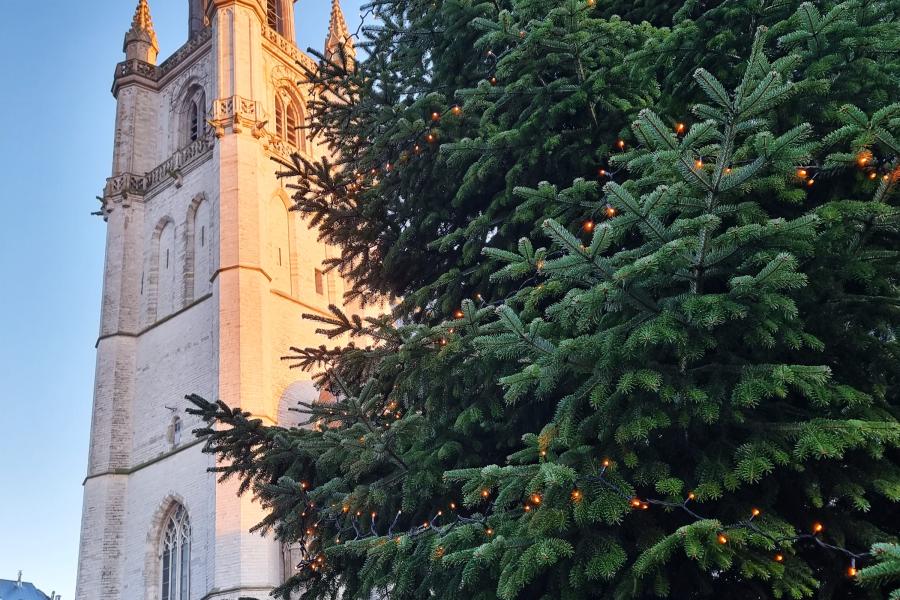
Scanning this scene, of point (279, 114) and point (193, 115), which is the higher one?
point (193, 115)

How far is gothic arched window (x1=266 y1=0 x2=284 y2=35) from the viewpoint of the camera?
29609 millimetres

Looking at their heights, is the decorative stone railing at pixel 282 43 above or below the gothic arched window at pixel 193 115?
above

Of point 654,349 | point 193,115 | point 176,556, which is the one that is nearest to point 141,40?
point 193,115

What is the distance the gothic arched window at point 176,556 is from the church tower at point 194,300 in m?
0.05

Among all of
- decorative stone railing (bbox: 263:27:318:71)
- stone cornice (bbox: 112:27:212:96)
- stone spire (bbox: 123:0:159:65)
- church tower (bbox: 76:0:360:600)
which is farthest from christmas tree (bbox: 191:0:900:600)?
stone spire (bbox: 123:0:159:65)

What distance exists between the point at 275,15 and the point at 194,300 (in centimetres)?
1283

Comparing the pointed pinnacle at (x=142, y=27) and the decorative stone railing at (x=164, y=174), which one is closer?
the decorative stone railing at (x=164, y=174)

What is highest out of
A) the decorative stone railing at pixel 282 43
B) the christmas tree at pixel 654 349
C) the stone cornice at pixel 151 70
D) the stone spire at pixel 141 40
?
the stone spire at pixel 141 40

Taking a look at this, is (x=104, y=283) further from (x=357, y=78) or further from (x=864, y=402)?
(x=864, y=402)

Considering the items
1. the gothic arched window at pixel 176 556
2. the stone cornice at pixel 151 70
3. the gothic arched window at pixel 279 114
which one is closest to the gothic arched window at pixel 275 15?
the stone cornice at pixel 151 70

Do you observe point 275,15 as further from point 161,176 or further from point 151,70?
point 161,176

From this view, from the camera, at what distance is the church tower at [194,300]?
755 inches

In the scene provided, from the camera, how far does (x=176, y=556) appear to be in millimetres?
19703

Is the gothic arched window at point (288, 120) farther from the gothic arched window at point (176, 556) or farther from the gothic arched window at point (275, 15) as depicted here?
the gothic arched window at point (176, 556)
